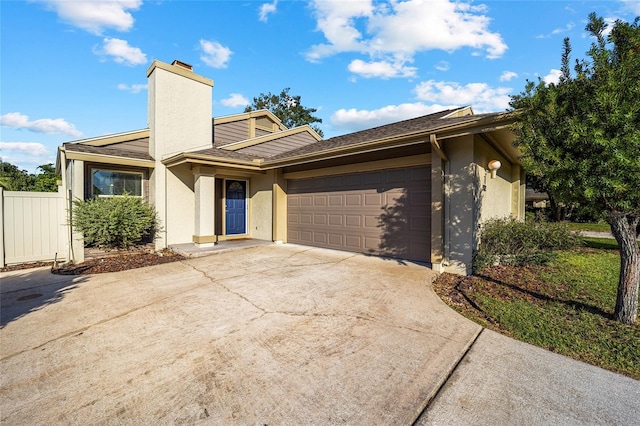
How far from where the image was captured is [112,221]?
7426 mm

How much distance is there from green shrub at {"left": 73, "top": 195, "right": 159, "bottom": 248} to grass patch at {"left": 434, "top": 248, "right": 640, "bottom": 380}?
8016 mm

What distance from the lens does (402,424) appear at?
1.93 m

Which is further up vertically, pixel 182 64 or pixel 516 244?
pixel 182 64

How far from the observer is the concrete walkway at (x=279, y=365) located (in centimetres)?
206

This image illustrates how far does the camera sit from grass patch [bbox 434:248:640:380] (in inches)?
117

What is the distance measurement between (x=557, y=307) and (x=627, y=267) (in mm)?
964

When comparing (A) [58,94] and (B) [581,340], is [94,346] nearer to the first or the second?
(B) [581,340]

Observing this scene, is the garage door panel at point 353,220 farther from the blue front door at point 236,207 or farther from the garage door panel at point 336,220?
the blue front door at point 236,207

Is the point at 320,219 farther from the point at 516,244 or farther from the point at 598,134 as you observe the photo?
the point at 598,134

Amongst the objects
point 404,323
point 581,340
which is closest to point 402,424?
point 404,323

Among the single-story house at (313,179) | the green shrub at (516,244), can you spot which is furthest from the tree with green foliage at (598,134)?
the green shrub at (516,244)

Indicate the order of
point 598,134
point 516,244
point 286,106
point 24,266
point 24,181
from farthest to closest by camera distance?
point 286,106 < point 24,181 < point 24,266 < point 516,244 < point 598,134

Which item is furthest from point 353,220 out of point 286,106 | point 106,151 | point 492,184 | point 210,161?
point 286,106

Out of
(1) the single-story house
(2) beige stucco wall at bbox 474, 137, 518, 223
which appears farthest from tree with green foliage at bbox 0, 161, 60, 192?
(2) beige stucco wall at bbox 474, 137, 518, 223
